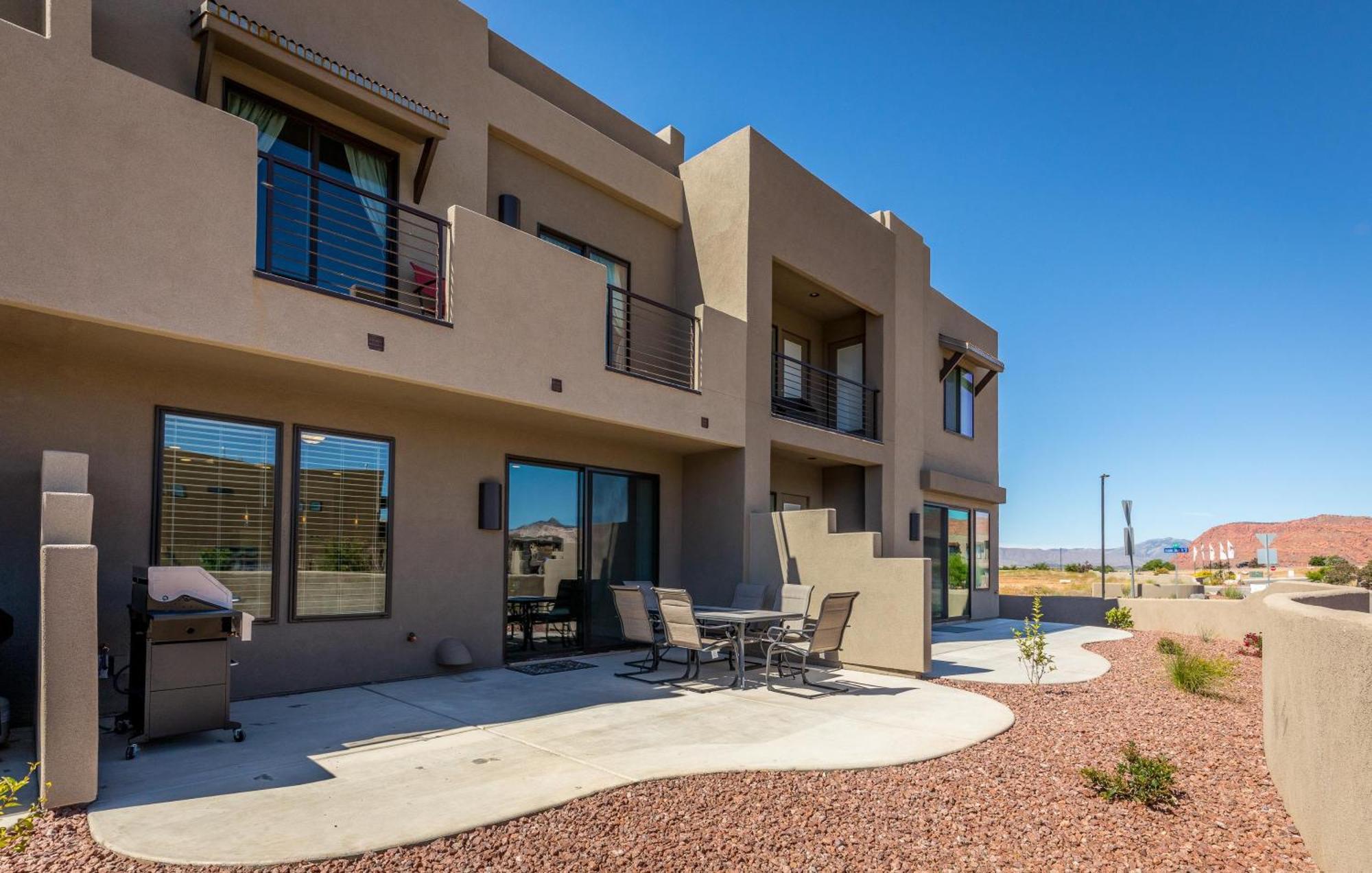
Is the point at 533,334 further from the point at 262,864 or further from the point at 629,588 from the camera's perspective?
the point at 262,864

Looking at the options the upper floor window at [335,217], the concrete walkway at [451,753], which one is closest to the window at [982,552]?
the concrete walkway at [451,753]

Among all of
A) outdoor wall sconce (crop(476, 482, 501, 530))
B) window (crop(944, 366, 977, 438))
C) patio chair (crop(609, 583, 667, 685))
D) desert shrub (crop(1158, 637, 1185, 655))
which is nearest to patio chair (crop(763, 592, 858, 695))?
patio chair (crop(609, 583, 667, 685))

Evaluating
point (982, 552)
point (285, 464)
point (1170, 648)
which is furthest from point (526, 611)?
point (982, 552)

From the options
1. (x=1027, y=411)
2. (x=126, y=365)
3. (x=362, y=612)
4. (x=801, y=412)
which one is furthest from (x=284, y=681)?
(x=1027, y=411)

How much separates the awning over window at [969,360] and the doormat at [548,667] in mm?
11175

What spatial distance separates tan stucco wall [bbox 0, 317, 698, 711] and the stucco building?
28 millimetres

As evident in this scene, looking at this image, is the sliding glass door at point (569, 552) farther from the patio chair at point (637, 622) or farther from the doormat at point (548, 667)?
the patio chair at point (637, 622)

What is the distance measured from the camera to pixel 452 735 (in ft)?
20.1

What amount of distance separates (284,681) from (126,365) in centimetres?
321

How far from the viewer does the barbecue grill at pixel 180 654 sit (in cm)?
552

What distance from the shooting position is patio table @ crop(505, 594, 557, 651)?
32.3 ft

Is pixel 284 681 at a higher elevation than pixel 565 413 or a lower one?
lower

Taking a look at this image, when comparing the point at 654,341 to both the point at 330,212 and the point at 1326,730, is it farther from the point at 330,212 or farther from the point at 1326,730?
the point at 1326,730

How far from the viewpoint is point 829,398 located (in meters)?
14.8
